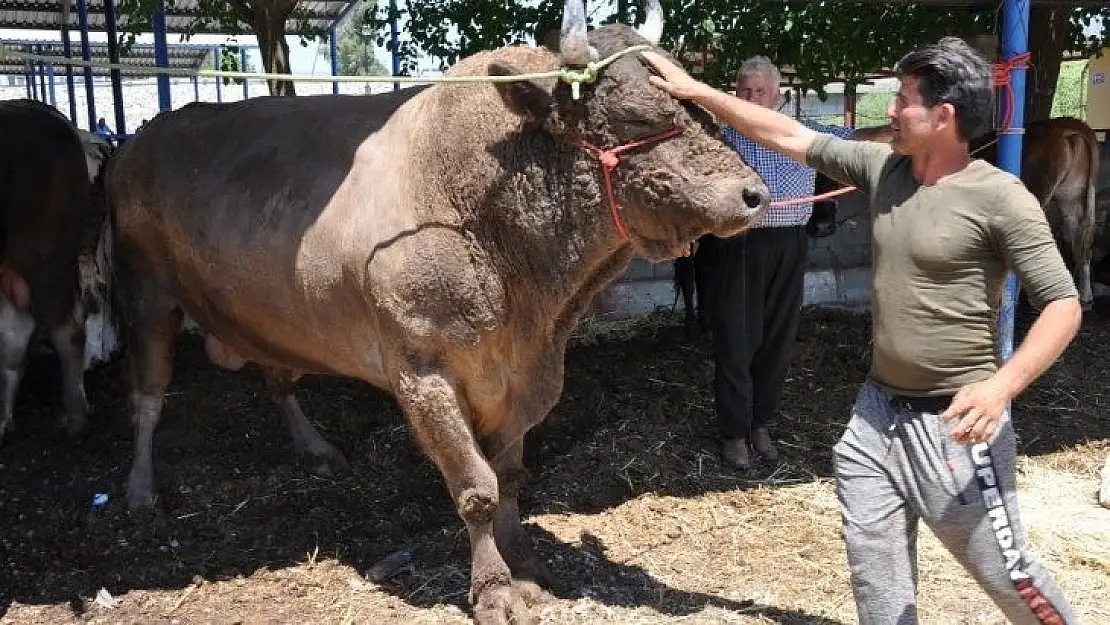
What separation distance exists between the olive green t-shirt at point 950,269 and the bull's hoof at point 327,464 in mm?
3187

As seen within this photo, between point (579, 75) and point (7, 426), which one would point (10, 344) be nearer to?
point (7, 426)

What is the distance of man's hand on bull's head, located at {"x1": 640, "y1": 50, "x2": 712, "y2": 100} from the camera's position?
3277mm

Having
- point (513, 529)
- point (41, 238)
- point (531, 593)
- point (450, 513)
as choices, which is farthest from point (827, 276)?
point (41, 238)

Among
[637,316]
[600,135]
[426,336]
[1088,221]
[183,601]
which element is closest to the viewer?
[600,135]

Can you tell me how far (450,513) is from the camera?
16.1 ft

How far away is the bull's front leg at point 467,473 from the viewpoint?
146 inches

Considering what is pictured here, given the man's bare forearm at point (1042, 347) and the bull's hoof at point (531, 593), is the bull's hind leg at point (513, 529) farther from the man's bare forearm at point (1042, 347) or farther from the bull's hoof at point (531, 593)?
the man's bare forearm at point (1042, 347)

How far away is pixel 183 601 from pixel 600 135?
2.53m

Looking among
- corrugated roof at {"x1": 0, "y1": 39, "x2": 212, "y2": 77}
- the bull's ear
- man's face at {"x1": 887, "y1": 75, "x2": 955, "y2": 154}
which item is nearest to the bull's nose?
man's face at {"x1": 887, "y1": 75, "x2": 955, "y2": 154}

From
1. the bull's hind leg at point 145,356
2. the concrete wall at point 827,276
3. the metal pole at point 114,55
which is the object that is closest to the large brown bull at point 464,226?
the bull's hind leg at point 145,356

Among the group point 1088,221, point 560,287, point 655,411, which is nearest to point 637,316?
point 655,411

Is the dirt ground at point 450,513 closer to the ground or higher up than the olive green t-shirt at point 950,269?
closer to the ground

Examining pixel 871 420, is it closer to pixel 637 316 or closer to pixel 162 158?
pixel 162 158

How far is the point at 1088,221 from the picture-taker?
8.85m
